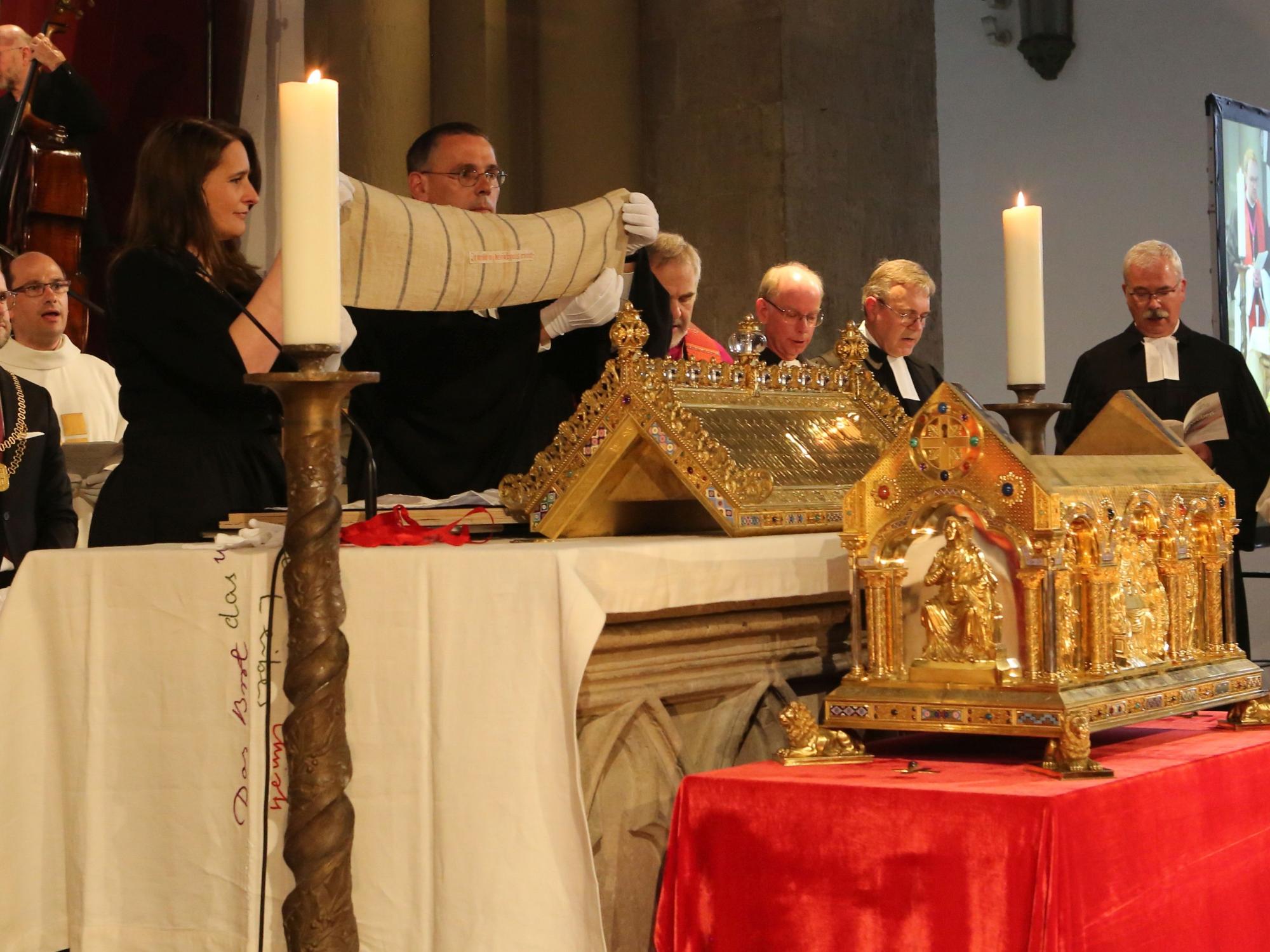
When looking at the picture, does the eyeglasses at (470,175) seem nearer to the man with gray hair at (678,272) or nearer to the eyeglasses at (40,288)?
the man with gray hair at (678,272)

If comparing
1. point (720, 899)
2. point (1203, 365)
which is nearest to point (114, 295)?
point (720, 899)

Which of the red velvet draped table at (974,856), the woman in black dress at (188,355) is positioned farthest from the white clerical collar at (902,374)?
the red velvet draped table at (974,856)

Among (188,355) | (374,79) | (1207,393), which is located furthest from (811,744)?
(374,79)

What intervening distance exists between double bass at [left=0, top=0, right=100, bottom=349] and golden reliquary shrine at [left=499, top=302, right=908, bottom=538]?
393 centimetres

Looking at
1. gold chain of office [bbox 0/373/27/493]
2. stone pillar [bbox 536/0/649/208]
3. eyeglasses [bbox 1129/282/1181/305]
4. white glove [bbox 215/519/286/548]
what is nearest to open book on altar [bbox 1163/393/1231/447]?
eyeglasses [bbox 1129/282/1181/305]

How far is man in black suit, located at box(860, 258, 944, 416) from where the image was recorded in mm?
4996

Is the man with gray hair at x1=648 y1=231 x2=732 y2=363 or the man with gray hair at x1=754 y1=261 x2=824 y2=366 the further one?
the man with gray hair at x1=754 y1=261 x2=824 y2=366

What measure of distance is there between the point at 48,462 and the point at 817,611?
2596 millimetres

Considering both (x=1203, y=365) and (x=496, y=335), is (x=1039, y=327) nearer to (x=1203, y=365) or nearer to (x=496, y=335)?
(x=496, y=335)

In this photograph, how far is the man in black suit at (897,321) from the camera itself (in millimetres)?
4996

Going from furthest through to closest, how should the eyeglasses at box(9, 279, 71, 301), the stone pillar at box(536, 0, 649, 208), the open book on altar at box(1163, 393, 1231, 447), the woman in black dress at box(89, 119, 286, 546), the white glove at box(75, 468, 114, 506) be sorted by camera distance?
the stone pillar at box(536, 0, 649, 208), the eyeglasses at box(9, 279, 71, 301), the open book on altar at box(1163, 393, 1231, 447), the white glove at box(75, 468, 114, 506), the woman in black dress at box(89, 119, 286, 546)

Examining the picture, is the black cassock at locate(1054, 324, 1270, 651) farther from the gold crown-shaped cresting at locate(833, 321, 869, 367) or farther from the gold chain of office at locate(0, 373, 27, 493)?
the gold chain of office at locate(0, 373, 27, 493)

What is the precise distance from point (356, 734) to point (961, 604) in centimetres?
72

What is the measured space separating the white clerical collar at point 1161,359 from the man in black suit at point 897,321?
3.42 feet
